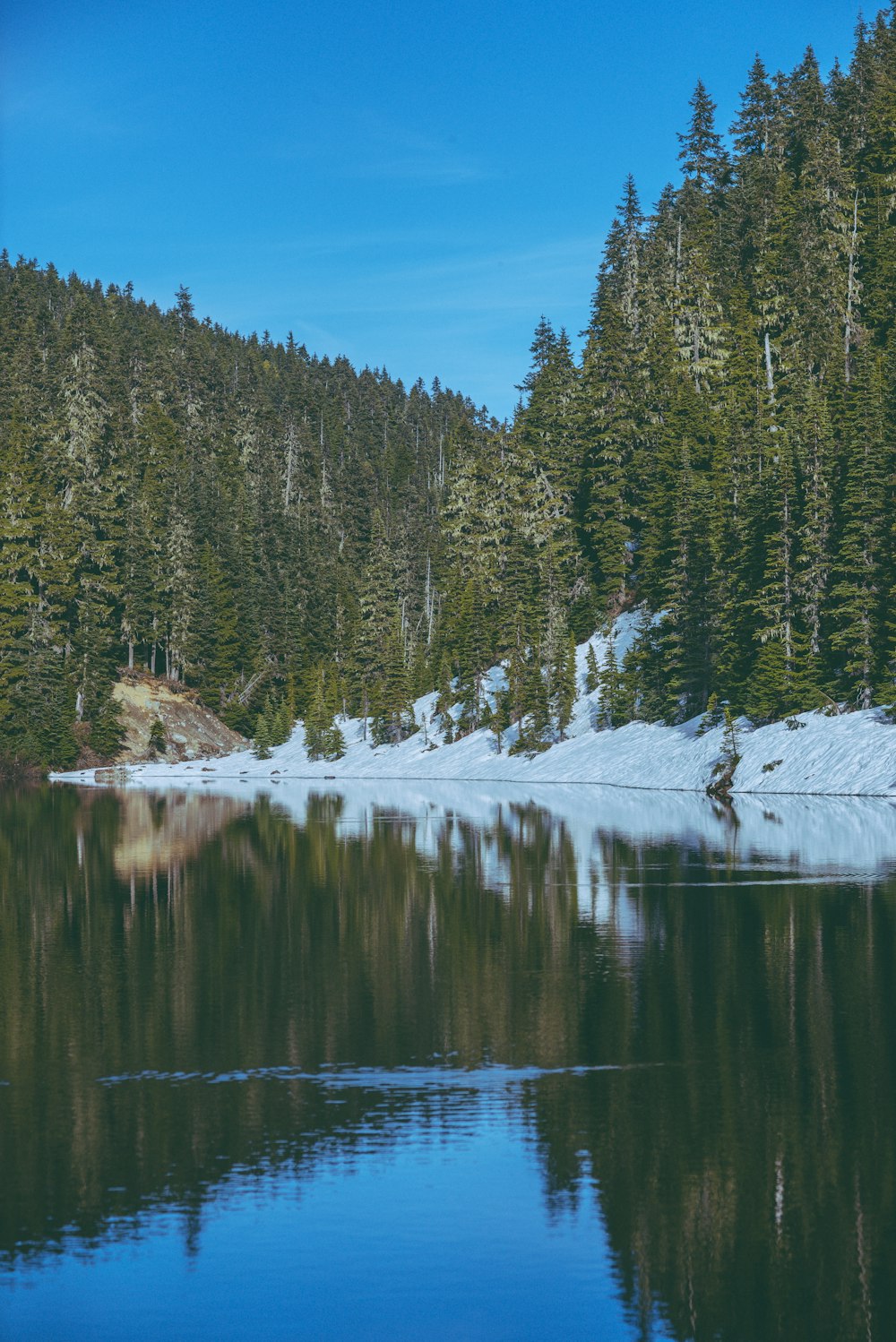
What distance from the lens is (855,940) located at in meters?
28.1

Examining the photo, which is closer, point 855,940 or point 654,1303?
point 654,1303

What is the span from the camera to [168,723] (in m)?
123

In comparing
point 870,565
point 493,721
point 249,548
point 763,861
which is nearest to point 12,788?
point 493,721

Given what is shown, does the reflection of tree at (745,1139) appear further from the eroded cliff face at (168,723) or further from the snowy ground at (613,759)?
the eroded cliff face at (168,723)

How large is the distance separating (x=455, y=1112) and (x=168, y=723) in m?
108

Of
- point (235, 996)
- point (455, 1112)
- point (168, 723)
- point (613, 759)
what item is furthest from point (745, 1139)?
point (168, 723)

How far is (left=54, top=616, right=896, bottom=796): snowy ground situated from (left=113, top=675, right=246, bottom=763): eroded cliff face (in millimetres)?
1787

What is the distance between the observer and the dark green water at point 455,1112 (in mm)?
12141

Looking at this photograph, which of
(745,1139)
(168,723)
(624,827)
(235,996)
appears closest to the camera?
(745,1139)

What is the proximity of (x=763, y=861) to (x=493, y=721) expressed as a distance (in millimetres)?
59100

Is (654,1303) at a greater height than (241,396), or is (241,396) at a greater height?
(241,396)

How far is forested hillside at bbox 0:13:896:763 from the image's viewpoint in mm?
76688

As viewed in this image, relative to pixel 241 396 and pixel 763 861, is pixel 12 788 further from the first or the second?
pixel 241 396

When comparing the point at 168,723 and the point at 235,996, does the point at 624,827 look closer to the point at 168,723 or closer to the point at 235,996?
the point at 235,996
